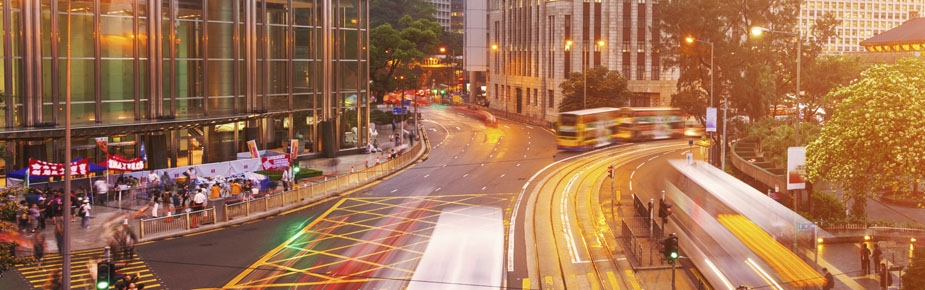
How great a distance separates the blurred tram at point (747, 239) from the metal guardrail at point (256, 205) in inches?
778

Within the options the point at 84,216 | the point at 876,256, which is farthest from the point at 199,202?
the point at 876,256

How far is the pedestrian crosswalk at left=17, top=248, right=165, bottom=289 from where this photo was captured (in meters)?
28.5

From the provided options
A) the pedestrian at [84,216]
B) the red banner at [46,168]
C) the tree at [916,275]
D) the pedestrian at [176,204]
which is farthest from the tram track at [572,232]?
the red banner at [46,168]

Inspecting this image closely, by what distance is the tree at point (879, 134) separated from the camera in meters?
28.7

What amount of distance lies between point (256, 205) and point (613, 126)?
41.4m

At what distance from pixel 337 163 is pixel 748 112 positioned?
29644 mm

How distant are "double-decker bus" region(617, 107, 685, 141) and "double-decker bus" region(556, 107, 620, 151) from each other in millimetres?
3585

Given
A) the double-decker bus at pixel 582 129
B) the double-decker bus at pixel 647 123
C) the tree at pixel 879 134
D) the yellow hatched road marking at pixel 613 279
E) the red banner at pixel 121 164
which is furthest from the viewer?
the double-decker bus at pixel 647 123

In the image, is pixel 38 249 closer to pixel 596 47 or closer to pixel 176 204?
pixel 176 204

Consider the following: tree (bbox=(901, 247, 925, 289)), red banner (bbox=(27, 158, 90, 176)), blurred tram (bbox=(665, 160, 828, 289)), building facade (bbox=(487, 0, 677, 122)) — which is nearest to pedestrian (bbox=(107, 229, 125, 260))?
red banner (bbox=(27, 158, 90, 176))

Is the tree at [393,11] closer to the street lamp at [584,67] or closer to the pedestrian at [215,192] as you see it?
the street lamp at [584,67]

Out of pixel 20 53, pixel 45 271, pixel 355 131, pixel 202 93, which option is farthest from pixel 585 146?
pixel 45 271

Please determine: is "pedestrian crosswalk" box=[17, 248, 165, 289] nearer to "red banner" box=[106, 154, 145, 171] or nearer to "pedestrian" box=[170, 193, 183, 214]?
"pedestrian" box=[170, 193, 183, 214]

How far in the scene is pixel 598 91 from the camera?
9781cm
